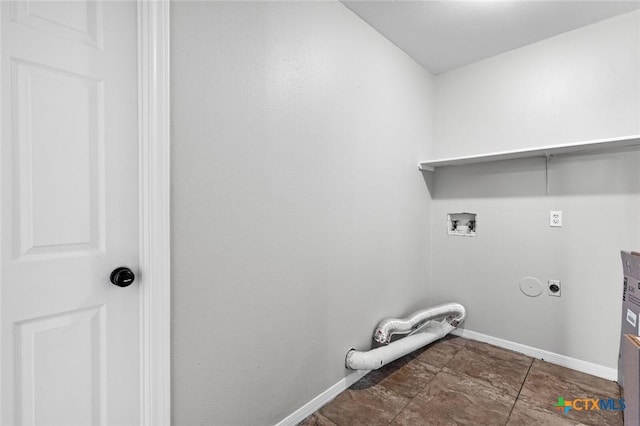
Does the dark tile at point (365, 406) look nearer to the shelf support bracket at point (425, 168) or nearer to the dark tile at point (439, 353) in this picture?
the dark tile at point (439, 353)

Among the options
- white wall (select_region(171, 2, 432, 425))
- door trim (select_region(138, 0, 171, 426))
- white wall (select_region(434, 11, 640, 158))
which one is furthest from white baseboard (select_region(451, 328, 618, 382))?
door trim (select_region(138, 0, 171, 426))

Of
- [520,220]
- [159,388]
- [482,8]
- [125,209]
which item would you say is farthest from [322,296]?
[482,8]

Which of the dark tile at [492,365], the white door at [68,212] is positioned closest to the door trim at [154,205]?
the white door at [68,212]

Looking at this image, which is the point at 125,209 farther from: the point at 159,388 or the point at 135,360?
the point at 159,388

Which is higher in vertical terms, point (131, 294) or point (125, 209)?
point (125, 209)

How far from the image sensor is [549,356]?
223 centimetres

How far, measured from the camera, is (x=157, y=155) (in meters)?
1.08

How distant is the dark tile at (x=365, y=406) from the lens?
161 centimetres

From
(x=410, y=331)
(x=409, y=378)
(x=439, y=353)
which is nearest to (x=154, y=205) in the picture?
(x=409, y=378)

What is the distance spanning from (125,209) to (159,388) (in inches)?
26.5

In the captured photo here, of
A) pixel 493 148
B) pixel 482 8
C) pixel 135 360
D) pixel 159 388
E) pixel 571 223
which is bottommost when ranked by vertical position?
pixel 159 388

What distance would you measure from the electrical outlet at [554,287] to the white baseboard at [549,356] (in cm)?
46

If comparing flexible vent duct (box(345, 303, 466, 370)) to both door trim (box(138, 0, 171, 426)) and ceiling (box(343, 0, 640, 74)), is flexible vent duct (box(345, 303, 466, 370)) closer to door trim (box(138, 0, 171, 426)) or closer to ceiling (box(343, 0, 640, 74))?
door trim (box(138, 0, 171, 426))

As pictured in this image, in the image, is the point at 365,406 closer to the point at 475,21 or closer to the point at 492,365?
the point at 492,365
